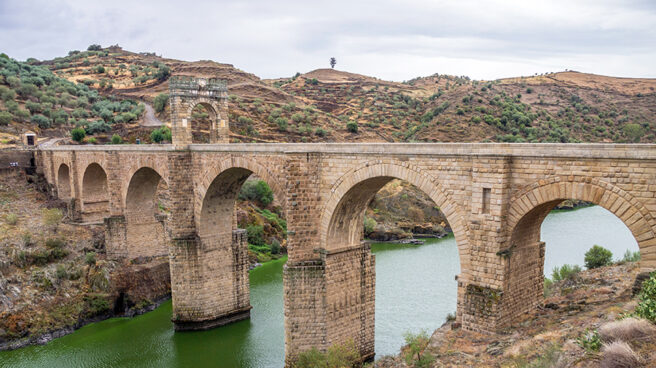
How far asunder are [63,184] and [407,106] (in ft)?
125

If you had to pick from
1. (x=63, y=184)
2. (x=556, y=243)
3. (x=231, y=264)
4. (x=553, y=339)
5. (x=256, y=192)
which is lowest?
(x=556, y=243)

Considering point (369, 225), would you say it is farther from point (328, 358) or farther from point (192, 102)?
point (328, 358)

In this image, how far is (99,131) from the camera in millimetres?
35250

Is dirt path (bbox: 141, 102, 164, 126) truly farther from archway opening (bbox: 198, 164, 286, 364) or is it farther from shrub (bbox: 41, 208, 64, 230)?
archway opening (bbox: 198, 164, 286, 364)

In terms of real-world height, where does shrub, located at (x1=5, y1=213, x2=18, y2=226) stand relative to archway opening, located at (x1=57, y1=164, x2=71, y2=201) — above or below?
below

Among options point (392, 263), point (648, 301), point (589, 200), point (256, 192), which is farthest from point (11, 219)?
point (648, 301)

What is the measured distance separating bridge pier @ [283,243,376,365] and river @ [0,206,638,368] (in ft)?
7.51

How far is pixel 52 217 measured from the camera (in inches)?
842

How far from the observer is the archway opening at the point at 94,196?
22.8m

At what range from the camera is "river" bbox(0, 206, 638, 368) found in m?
14.2

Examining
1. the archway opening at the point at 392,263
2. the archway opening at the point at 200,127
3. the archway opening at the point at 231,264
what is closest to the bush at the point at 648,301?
the archway opening at the point at 392,263

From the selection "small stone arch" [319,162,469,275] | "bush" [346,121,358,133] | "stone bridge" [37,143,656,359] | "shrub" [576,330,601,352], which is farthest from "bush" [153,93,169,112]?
"shrub" [576,330,601,352]

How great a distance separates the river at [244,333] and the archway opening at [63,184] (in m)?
11.1

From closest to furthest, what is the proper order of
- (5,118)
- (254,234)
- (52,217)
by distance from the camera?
(52,217)
(254,234)
(5,118)
